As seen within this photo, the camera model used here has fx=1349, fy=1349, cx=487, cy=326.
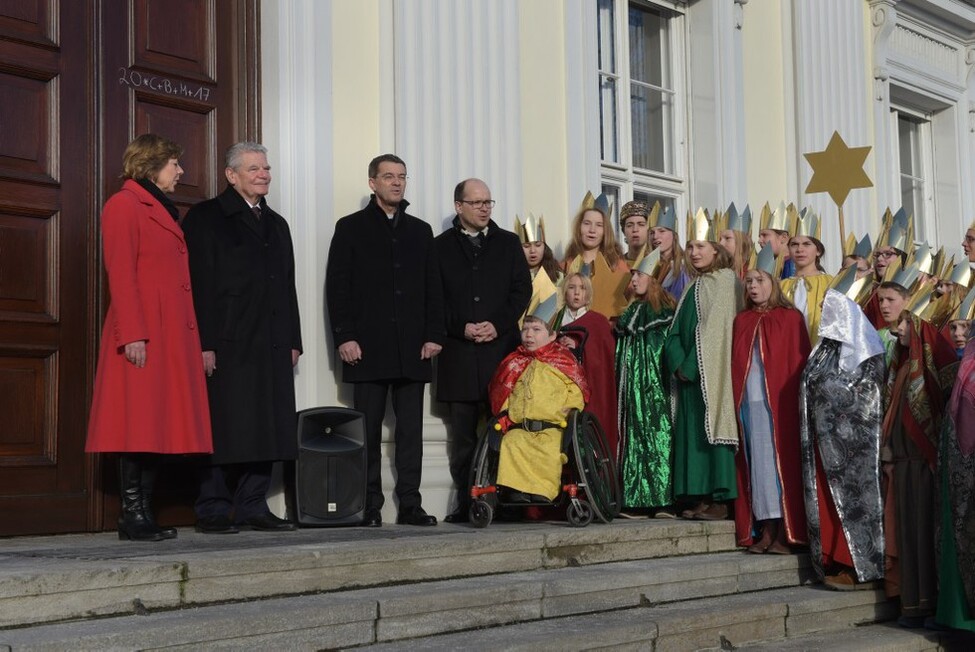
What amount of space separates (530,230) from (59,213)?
8.84 ft

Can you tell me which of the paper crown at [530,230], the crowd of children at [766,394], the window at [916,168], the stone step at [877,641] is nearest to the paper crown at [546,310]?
the crowd of children at [766,394]

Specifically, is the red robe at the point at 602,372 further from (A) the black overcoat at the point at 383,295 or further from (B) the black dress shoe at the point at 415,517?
(B) the black dress shoe at the point at 415,517

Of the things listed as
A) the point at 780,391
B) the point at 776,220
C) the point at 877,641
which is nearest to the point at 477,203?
the point at 780,391

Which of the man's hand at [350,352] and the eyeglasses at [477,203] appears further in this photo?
the eyeglasses at [477,203]

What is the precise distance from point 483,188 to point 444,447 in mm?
1388

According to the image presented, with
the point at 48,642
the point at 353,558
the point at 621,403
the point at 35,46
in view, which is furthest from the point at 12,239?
the point at 621,403

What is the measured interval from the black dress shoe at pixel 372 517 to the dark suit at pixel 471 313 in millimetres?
594

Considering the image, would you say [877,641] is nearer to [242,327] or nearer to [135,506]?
[242,327]

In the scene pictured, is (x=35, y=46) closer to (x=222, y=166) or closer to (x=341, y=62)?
(x=222, y=166)

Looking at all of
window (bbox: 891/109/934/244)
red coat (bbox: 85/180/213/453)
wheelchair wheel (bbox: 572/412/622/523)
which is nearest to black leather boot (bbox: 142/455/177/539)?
red coat (bbox: 85/180/213/453)

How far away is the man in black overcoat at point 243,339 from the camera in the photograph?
5.70m

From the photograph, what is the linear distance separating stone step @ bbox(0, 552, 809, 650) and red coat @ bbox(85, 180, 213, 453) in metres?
1.04

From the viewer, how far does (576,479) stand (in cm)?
645

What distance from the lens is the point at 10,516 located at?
5.54m
